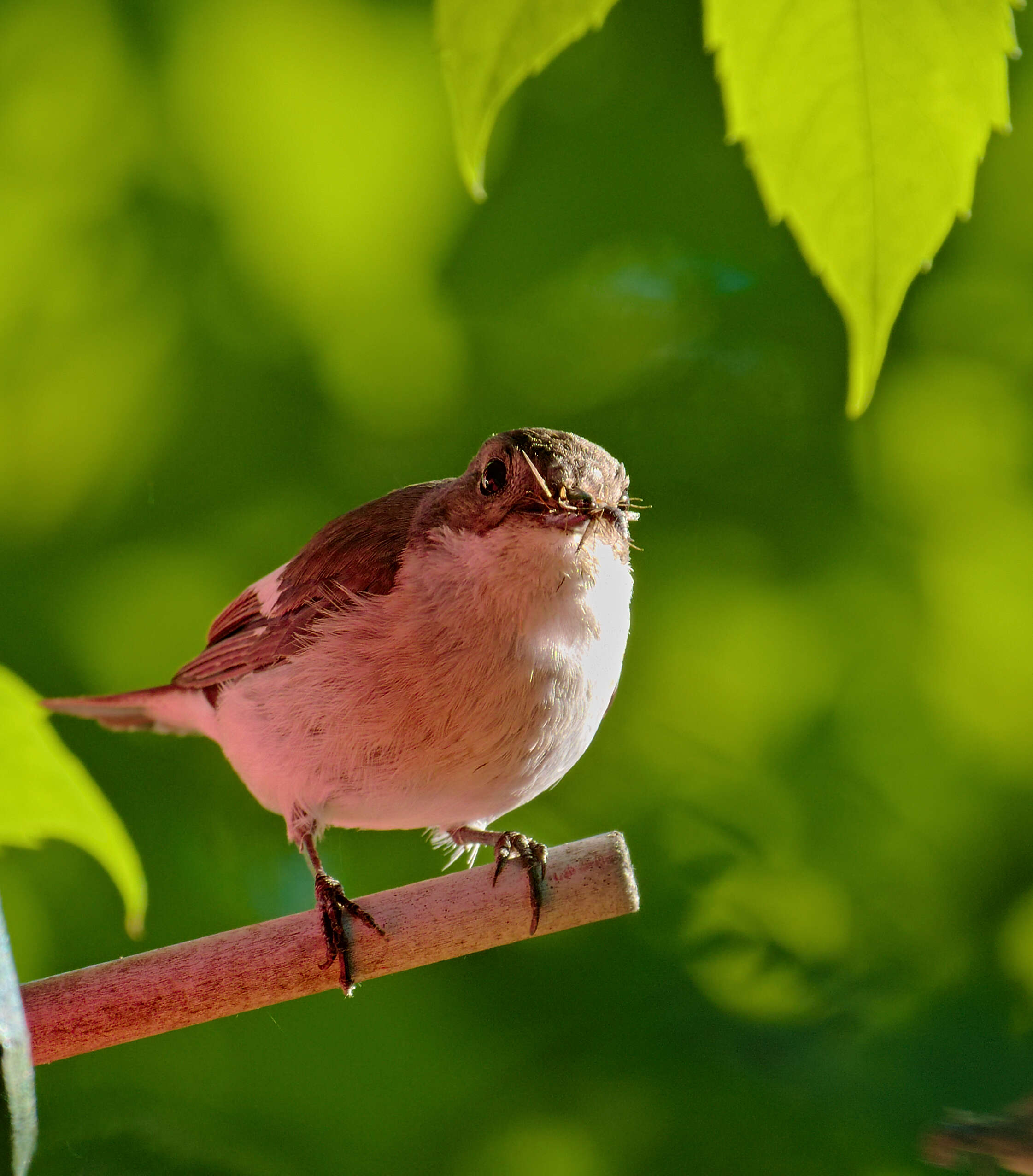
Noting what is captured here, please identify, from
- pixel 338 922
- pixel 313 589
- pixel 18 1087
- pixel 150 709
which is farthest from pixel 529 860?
pixel 18 1087

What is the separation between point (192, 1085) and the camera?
1527 millimetres

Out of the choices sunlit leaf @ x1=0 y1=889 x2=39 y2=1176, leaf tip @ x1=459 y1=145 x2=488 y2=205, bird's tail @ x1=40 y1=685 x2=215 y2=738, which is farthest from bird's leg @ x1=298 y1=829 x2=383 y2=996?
leaf tip @ x1=459 y1=145 x2=488 y2=205

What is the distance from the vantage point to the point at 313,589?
3.50ft

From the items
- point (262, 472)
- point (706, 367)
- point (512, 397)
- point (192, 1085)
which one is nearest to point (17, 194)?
point (262, 472)

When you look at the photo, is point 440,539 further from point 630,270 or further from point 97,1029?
point 630,270

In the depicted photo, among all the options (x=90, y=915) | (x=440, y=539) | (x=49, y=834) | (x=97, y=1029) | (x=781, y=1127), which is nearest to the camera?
(x=49, y=834)

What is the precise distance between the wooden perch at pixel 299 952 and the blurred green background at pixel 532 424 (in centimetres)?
63

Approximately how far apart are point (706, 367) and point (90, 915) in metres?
1.09

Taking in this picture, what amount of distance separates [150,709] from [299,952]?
438mm

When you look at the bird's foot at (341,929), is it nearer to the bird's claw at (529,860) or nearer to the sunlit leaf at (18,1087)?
the bird's claw at (529,860)

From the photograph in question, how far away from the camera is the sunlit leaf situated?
34 centimetres

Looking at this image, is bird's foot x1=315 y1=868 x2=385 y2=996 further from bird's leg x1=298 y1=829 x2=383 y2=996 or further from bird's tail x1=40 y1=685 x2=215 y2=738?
bird's tail x1=40 y1=685 x2=215 y2=738

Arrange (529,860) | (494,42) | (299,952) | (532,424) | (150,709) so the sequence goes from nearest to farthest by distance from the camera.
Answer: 1. (494,42)
2. (299,952)
3. (529,860)
4. (150,709)
5. (532,424)

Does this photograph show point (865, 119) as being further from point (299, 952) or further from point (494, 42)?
point (299, 952)
